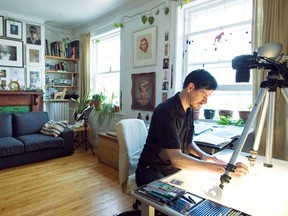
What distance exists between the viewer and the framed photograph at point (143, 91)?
317 cm

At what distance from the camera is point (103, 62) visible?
4406 mm

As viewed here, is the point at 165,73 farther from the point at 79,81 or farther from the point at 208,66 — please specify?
the point at 79,81

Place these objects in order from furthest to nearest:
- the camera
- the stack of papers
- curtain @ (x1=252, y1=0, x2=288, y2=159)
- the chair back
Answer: curtain @ (x1=252, y1=0, x2=288, y2=159) < the stack of papers < the chair back < the camera

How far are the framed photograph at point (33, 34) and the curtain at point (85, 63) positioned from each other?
2.80ft

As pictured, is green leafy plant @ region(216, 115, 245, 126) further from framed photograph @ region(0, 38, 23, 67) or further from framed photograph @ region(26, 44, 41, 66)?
framed photograph @ region(0, 38, 23, 67)

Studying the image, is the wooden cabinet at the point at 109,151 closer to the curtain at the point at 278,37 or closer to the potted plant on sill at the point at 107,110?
the potted plant on sill at the point at 107,110

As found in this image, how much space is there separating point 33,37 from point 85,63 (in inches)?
44.8

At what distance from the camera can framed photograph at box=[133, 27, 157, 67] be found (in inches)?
123

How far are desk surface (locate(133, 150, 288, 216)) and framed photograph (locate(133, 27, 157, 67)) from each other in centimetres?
233

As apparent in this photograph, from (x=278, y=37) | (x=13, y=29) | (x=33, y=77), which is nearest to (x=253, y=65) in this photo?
(x=278, y=37)

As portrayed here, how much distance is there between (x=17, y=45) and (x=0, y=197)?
9.81 ft

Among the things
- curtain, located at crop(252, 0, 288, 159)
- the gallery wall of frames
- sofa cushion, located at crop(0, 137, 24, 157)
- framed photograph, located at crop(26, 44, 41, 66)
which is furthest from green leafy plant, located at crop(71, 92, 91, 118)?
curtain, located at crop(252, 0, 288, 159)

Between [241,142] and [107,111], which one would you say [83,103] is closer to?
[107,111]

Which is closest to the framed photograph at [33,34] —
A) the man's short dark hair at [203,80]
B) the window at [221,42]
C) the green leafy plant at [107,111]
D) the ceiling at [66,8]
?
the ceiling at [66,8]
